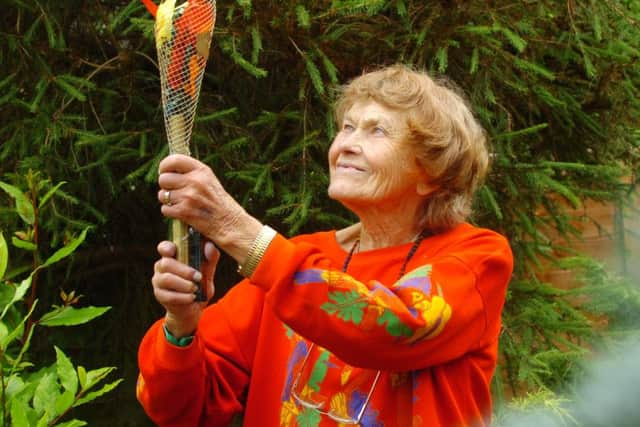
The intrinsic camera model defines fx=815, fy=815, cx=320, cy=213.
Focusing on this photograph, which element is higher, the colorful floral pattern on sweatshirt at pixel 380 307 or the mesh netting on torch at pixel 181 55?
the mesh netting on torch at pixel 181 55

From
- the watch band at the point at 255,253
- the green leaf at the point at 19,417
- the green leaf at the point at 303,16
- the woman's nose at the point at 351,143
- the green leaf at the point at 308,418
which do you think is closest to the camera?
the green leaf at the point at 19,417

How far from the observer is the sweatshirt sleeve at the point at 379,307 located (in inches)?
57.4

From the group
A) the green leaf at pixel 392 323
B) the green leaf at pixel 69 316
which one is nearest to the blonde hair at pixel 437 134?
the green leaf at pixel 392 323

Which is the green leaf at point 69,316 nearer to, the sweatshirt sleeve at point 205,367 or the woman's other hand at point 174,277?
the woman's other hand at point 174,277

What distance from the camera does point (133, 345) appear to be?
3.49 meters

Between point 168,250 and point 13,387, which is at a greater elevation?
point 168,250

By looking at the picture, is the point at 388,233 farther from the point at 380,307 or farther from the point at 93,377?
the point at 93,377

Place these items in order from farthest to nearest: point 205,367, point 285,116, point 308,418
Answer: point 285,116 < point 205,367 < point 308,418

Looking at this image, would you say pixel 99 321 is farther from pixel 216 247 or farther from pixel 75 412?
pixel 216 247

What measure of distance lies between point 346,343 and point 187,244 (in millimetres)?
340

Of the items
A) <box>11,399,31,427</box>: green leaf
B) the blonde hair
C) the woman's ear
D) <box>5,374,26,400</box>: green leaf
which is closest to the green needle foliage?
the blonde hair

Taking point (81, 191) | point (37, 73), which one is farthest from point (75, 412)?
point (37, 73)

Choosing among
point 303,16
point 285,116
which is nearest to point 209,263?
point 303,16

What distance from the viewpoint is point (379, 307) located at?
148 centimetres
